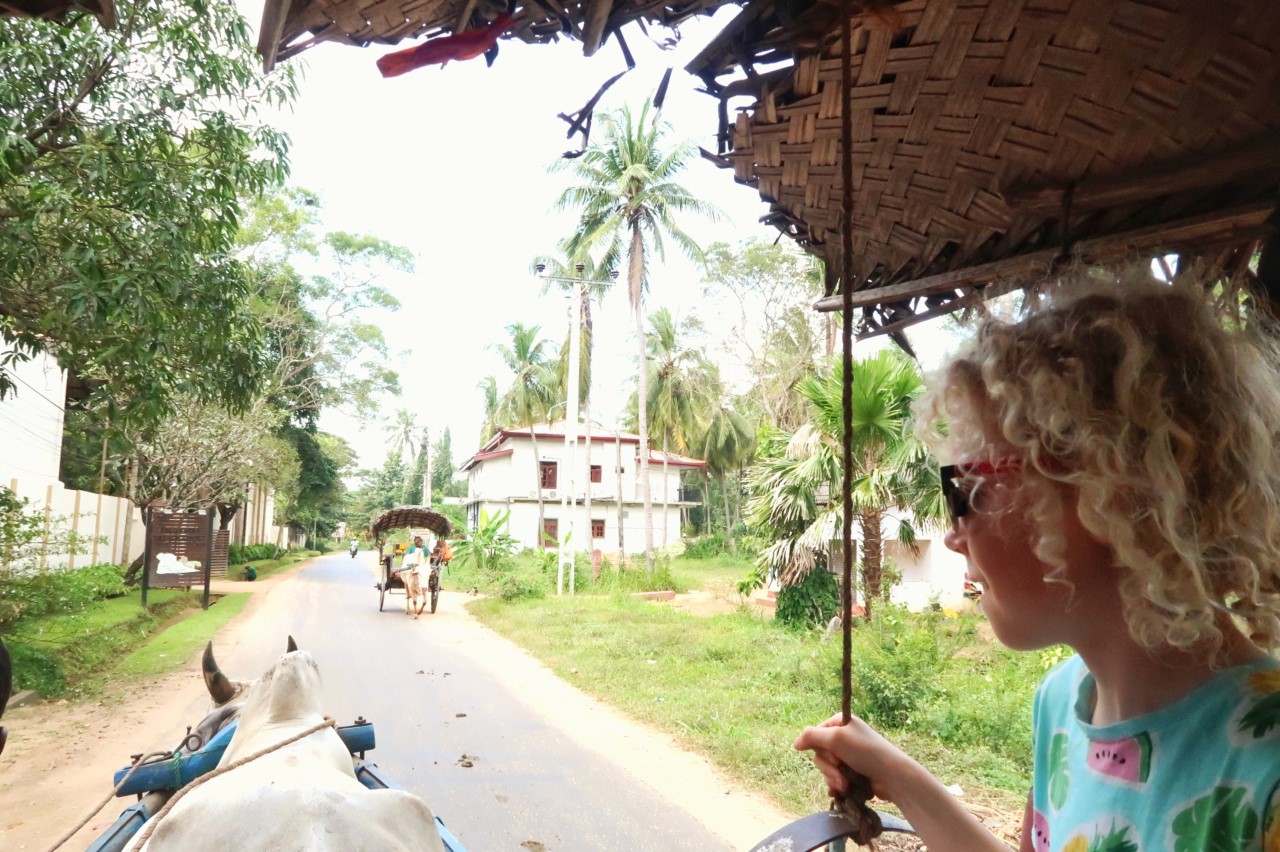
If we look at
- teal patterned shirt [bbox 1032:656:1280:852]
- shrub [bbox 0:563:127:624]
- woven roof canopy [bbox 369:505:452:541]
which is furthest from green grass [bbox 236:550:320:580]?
teal patterned shirt [bbox 1032:656:1280:852]

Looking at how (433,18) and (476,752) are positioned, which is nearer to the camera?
(433,18)

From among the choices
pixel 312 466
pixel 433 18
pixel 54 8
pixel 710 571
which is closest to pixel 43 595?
pixel 54 8

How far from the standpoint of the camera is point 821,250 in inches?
96.7

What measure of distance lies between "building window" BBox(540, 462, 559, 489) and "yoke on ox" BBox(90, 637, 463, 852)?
1266 inches

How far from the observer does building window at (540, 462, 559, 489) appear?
116 ft

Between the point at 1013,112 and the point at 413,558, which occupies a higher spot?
the point at 1013,112

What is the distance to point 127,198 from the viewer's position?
6.40 m

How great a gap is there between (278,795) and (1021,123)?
206 cm

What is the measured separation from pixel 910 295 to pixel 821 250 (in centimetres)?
28

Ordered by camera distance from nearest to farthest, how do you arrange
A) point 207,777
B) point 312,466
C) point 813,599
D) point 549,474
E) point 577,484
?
point 207,777 < point 813,599 < point 312,466 < point 549,474 < point 577,484

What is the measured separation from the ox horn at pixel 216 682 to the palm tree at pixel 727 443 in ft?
95.0

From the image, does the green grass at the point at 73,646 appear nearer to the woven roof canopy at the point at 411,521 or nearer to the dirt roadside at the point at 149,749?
the dirt roadside at the point at 149,749

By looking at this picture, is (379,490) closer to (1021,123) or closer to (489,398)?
(489,398)

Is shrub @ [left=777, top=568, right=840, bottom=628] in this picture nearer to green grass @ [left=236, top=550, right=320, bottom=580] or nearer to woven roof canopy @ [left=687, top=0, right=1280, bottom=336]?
woven roof canopy @ [left=687, top=0, right=1280, bottom=336]
